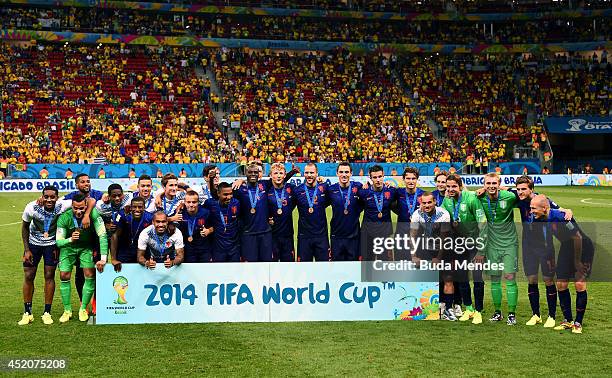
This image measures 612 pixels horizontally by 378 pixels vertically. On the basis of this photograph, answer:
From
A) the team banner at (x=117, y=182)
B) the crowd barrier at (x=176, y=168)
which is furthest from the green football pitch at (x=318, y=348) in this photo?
the crowd barrier at (x=176, y=168)

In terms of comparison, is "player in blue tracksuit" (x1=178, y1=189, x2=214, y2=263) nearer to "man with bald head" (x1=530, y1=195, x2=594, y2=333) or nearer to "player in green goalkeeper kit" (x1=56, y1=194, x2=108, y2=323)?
"player in green goalkeeper kit" (x1=56, y1=194, x2=108, y2=323)

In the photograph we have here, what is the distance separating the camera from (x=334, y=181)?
129 feet

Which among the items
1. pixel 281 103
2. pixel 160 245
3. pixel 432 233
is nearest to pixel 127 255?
pixel 160 245

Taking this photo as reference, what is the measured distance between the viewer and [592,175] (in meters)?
43.2

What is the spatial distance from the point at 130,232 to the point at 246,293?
1873 millimetres

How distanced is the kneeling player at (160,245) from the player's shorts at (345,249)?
2.57 metres

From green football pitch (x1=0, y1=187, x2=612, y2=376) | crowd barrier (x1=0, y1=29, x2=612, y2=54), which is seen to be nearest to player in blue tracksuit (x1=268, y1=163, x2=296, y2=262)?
green football pitch (x1=0, y1=187, x2=612, y2=376)

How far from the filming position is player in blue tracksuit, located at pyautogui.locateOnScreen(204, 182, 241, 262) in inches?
435

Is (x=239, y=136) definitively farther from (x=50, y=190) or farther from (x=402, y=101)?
(x=50, y=190)

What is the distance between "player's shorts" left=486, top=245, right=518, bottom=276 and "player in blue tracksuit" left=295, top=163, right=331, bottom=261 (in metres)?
2.63

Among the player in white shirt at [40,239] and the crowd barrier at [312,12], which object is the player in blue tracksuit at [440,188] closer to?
the player in white shirt at [40,239]

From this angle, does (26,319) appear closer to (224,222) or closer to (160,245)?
(160,245)

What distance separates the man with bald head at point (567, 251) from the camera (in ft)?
31.8

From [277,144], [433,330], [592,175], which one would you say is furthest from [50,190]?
[592,175]
